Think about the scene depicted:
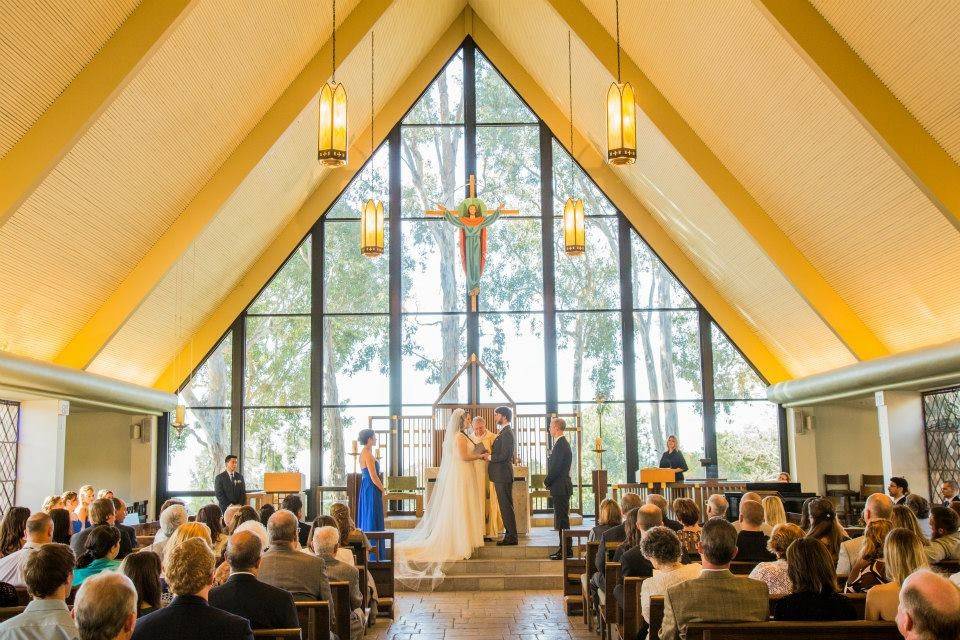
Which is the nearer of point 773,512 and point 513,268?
point 773,512

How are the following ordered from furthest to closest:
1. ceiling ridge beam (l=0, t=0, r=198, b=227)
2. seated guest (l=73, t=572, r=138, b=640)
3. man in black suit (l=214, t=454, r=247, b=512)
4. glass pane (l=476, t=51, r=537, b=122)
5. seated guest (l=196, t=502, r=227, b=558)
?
glass pane (l=476, t=51, r=537, b=122)
man in black suit (l=214, t=454, r=247, b=512)
ceiling ridge beam (l=0, t=0, r=198, b=227)
seated guest (l=196, t=502, r=227, b=558)
seated guest (l=73, t=572, r=138, b=640)

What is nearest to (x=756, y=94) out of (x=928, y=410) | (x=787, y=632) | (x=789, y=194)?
(x=789, y=194)

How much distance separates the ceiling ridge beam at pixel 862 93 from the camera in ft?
27.1

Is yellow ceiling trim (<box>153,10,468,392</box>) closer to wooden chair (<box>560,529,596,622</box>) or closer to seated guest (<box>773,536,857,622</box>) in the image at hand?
wooden chair (<box>560,529,596,622</box>)

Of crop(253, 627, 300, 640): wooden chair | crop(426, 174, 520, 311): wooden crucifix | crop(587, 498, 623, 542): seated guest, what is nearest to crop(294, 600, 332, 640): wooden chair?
crop(253, 627, 300, 640): wooden chair

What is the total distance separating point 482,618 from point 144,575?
4733mm

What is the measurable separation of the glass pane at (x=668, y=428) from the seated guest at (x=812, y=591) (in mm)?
10683

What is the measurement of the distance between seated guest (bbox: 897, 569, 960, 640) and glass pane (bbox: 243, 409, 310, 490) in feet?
40.7

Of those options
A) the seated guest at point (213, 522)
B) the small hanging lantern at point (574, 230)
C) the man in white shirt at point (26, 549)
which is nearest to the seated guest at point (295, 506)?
the seated guest at point (213, 522)

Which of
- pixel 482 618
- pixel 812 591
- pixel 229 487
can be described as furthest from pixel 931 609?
pixel 229 487

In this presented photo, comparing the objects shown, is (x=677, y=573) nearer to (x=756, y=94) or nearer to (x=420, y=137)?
(x=756, y=94)

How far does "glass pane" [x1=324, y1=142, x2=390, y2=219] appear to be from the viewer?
590 inches

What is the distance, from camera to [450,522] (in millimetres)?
10273

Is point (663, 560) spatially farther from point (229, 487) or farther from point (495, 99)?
point (495, 99)
